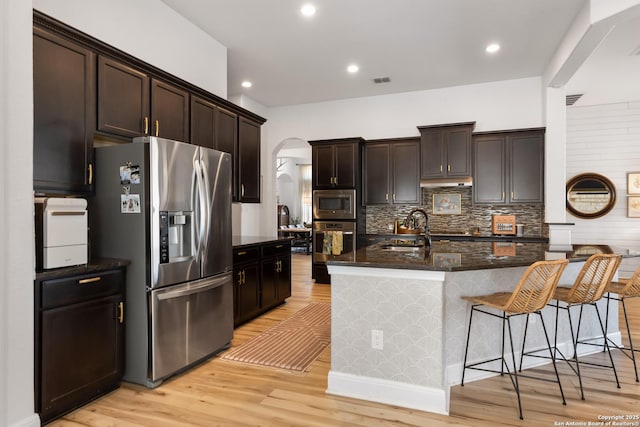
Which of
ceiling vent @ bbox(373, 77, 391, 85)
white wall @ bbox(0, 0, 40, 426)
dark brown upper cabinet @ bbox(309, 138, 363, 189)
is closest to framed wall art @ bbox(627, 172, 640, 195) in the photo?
ceiling vent @ bbox(373, 77, 391, 85)

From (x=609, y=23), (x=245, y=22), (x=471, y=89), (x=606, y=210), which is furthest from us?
(x=606, y=210)

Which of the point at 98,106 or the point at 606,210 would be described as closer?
the point at 98,106

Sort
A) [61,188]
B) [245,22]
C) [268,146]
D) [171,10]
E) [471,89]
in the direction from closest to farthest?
[61,188], [171,10], [245,22], [471,89], [268,146]

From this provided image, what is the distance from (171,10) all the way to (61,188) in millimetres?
2260

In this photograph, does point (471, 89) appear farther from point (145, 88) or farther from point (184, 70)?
point (145, 88)

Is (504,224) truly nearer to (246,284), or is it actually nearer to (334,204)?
(334,204)

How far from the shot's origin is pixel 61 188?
248 cm

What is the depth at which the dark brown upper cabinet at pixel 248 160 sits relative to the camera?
455 cm

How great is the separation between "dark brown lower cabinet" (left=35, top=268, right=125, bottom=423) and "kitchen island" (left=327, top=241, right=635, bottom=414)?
4.94 ft

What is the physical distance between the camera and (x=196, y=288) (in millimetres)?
2953

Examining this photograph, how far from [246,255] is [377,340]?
2008mm

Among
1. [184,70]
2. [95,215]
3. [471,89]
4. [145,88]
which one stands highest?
[471,89]

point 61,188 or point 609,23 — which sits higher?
point 609,23

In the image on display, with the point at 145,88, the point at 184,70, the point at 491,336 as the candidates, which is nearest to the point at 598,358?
the point at 491,336
